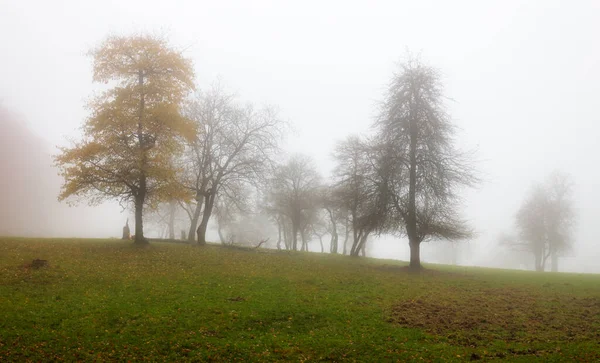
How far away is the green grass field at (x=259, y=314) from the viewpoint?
39.1 feet

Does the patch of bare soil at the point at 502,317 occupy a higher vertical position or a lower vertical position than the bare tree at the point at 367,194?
lower

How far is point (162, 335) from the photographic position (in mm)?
12672

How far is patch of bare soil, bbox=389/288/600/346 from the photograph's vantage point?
Answer: 14.0 m

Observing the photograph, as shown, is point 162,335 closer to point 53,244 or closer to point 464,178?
point 53,244

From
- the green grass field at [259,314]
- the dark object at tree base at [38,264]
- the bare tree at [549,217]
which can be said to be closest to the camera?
the green grass field at [259,314]

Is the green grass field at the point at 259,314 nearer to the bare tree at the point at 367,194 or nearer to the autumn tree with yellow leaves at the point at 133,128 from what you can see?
the autumn tree with yellow leaves at the point at 133,128

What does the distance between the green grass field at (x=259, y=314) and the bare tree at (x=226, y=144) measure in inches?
443

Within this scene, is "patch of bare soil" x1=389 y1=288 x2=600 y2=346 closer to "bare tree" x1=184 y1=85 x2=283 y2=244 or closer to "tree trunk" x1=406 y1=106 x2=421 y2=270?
"tree trunk" x1=406 y1=106 x2=421 y2=270

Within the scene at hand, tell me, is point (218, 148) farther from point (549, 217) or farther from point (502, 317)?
point (549, 217)

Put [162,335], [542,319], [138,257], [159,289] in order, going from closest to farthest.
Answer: [162,335]
[542,319]
[159,289]
[138,257]

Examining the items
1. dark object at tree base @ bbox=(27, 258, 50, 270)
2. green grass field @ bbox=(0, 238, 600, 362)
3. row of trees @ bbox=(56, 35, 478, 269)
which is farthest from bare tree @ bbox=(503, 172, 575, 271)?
dark object at tree base @ bbox=(27, 258, 50, 270)

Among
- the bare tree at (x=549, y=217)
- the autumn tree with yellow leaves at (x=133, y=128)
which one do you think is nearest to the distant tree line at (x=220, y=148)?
the autumn tree with yellow leaves at (x=133, y=128)

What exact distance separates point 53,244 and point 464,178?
3079 centimetres

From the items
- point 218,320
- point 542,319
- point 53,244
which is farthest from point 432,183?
point 53,244
